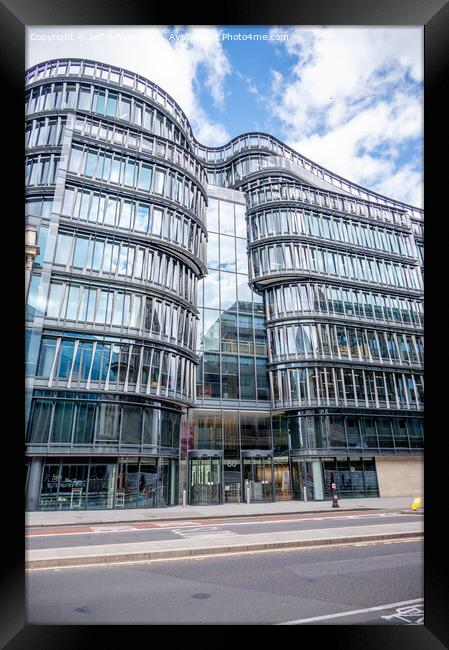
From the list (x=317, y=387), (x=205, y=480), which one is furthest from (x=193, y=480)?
(x=317, y=387)

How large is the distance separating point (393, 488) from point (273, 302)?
1572 centimetres

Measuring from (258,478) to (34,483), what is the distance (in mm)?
14362

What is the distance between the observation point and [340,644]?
17.1 ft

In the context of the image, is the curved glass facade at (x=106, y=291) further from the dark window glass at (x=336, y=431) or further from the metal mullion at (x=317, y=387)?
the dark window glass at (x=336, y=431)

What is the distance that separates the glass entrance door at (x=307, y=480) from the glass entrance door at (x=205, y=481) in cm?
558

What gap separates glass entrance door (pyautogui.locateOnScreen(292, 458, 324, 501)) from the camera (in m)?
29.4

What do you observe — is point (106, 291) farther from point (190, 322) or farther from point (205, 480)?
point (205, 480)

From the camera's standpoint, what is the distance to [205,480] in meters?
27.6
